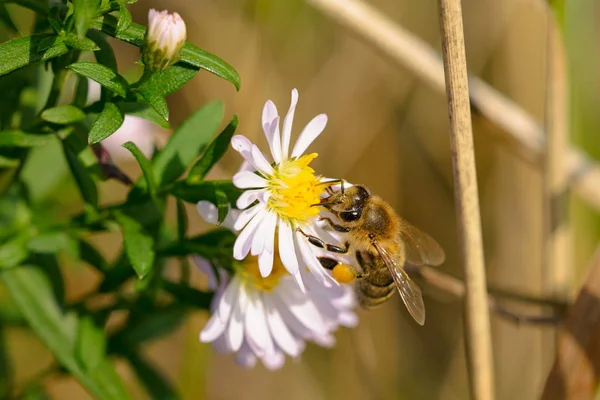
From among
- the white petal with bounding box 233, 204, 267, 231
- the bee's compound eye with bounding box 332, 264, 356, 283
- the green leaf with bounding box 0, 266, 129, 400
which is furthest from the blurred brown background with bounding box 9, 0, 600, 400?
the white petal with bounding box 233, 204, 267, 231

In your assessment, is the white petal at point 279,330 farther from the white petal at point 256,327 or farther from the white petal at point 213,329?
the white petal at point 213,329

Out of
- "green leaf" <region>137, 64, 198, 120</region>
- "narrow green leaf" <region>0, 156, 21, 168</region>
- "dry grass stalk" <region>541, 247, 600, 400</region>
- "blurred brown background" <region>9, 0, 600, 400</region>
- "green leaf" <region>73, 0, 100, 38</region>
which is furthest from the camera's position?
"blurred brown background" <region>9, 0, 600, 400</region>

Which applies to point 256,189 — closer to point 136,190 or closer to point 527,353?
point 136,190

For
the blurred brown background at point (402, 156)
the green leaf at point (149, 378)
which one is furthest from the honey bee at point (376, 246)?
the blurred brown background at point (402, 156)

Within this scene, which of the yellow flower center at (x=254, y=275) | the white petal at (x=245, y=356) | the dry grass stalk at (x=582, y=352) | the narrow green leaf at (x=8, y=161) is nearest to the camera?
the narrow green leaf at (x=8, y=161)

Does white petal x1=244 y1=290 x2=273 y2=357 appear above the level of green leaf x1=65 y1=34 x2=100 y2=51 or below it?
below

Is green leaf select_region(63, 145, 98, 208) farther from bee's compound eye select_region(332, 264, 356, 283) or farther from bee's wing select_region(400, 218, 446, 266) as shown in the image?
bee's wing select_region(400, 218, 446, 266)
